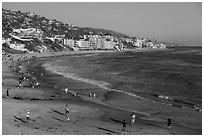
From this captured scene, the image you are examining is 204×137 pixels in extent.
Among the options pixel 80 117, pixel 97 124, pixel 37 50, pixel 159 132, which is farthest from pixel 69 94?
Result: pixel 37 50

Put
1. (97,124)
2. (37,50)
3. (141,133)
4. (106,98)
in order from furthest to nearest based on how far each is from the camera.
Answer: (37,50) < (106,98) < (97,124) < (141,133)

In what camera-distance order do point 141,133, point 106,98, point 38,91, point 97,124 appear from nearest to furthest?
1. point 141,133
2. point 97,124
3. point 106,98
4. point 38,91

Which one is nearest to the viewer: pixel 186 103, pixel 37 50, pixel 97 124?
pixel 97 124

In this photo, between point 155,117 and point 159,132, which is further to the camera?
point 155,117

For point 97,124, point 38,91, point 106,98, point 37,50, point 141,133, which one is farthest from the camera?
point 37,50

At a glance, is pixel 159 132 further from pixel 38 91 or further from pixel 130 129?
pixel 38 91

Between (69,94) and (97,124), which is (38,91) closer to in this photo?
(69,94)

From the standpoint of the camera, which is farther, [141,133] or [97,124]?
[97,124]

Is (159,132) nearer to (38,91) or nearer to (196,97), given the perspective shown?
(196,97)

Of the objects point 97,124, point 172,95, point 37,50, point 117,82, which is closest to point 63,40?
point 37,50
